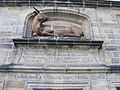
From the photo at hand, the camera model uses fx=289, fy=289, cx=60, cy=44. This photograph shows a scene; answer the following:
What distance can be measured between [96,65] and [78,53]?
0.77 m

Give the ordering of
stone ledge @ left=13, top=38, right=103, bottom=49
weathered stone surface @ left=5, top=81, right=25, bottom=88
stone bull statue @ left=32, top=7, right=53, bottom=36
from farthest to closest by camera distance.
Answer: stone bull statue @ left=32, top=7, right=53, bottom=36, stone ledge @ left=13, top=38, right=103, bottom=49, weathered stone surface @ left=5, top=81, right=25, bottom=88

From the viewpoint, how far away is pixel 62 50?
8.88 m

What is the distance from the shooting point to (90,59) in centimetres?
861

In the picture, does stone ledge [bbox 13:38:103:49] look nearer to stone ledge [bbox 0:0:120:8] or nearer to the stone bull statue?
the stone bull statue

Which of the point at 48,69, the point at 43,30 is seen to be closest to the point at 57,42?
the point at 43,30

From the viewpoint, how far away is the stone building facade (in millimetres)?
7812

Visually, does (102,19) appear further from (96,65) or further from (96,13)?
(96,65)

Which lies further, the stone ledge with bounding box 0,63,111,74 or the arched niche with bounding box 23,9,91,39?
the arched niche with bounding box 23,9,91,39

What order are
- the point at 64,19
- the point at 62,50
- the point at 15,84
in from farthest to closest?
the point at 64,19
the point at 62,50
the point at 15,84

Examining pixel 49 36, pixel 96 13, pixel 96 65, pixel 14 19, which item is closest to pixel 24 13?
pixel 14 19

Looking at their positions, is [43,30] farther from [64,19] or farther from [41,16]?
[64,19]

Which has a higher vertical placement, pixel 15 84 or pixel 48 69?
pixel 48 69

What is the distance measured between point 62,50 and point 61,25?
1749mm

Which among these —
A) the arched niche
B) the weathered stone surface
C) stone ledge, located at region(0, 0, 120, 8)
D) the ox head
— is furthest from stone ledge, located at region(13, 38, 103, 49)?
stone ledge, located at region(0, 0, 120, 8)
